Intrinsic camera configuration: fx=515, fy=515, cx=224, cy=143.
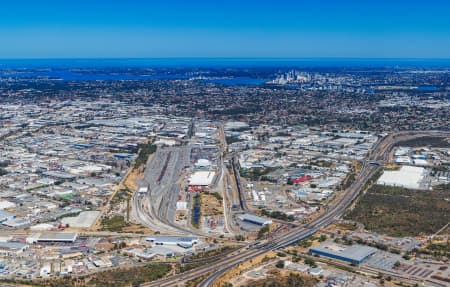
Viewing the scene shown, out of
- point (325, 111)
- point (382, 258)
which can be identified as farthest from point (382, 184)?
point (325, 111)

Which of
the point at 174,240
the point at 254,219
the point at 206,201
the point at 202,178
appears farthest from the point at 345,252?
the point at 202,178

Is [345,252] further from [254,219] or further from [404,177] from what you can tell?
[404,177]

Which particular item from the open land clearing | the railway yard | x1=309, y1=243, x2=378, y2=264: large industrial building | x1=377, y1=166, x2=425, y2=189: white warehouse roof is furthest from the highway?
x1=309, y1=243, x2=378, y2=264: large industrial building

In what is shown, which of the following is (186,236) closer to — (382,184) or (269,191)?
(269,191)

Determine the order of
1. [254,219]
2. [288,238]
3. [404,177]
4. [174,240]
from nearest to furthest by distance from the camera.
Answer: [174,240], [288,238], [254,219], [404,177]

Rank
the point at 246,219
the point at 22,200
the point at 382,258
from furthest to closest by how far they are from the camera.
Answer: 1. the point at 22,200
2. the point at 246,219
3. the point at 382,258

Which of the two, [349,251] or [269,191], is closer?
[349,251]
